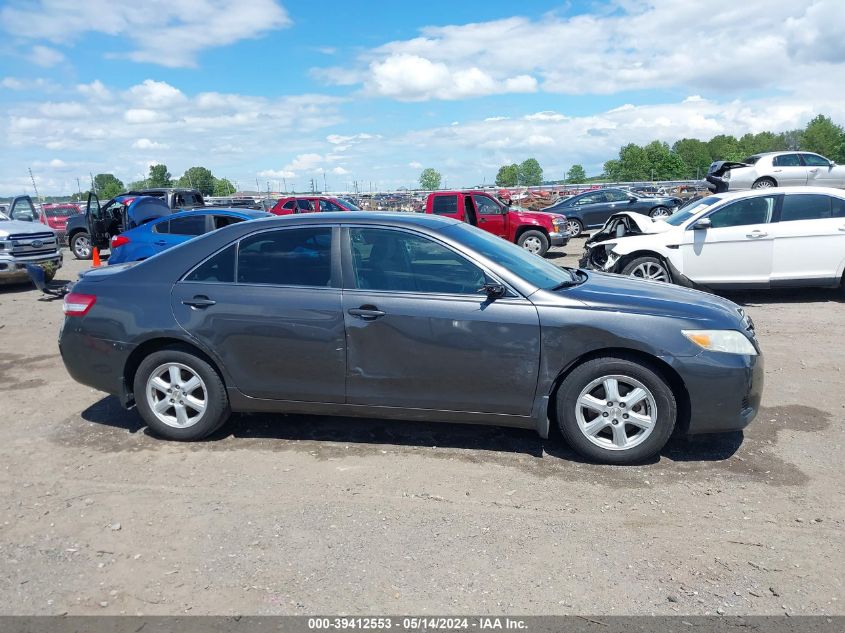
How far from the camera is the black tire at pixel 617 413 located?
166 inches

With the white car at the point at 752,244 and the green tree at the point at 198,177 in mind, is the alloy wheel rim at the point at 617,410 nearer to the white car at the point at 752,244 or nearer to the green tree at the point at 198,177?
the white car at the point at 752,244

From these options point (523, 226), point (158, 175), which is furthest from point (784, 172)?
point (158, 175)

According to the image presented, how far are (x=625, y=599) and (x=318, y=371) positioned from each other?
2428 mm

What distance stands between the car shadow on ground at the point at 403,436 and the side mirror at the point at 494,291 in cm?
111

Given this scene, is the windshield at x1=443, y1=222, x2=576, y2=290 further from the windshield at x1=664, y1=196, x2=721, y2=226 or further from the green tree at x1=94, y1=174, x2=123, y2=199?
the green tree at x1=94, y1=174, x2=123, y2=199

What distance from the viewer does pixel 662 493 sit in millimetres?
3998

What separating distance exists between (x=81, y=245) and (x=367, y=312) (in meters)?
19.3

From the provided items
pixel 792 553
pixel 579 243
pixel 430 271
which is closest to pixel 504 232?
pixel 579 243

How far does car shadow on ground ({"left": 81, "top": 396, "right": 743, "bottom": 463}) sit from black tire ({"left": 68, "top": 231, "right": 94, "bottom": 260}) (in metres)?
17.1

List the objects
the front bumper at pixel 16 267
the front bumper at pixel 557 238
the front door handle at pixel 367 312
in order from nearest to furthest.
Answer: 1. the front door handle at pixel 367 312
2. the front bumper at pixel 16 267
3. the front bumper at pixel 557 238

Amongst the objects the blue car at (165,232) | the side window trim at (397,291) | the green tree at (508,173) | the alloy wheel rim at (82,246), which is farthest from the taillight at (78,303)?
the green tree at (508,173)

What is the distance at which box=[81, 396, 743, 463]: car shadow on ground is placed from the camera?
4.62 metres

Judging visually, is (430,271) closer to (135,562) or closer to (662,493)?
(662,493)

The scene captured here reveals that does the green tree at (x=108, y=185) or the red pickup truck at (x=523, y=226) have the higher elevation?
the green tree at (x=108, y=185)
